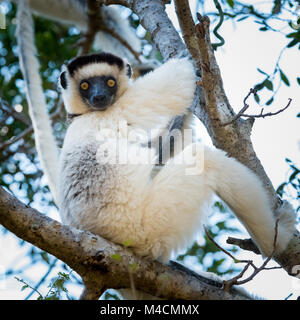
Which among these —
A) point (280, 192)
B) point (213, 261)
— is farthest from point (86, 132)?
point (213, 261)

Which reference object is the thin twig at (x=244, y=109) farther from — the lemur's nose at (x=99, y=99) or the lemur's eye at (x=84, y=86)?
the lemur's eye at (x=84, y=86)

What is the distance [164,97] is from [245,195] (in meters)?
1.18

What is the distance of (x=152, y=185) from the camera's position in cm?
373

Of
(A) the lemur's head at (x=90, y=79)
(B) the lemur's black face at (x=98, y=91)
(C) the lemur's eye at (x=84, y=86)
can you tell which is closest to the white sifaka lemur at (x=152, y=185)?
(B) the lemur's black face at (x=98, y=91)

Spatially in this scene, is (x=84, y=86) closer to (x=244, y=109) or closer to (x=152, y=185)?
Result: (x=152, y=185)

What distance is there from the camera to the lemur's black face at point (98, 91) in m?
Answer: 4.48

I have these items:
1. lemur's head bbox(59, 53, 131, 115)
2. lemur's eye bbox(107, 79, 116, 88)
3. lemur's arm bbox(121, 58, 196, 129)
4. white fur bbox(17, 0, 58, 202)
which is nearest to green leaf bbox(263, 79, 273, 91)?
lemur's arm bbox(121, 58, 196, 129)

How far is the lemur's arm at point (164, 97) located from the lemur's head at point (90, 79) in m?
0.42

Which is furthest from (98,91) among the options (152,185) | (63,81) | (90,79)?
(152,185)

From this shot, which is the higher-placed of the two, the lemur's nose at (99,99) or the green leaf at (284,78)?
the green leaf at (284,78)

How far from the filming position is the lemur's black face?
4.48 metres

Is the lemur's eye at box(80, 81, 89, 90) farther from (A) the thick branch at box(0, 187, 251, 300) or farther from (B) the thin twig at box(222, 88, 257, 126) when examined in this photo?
(A) the thick branch at box(0, 187, 251, 300)

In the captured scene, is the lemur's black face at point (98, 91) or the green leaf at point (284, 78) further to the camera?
the green leaf at point (284, 78)

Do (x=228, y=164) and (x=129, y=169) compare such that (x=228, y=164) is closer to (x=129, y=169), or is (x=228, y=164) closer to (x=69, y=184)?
(x=129, y=169)
